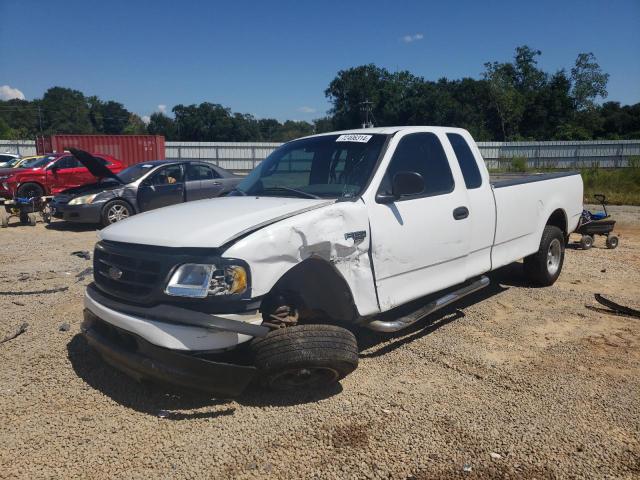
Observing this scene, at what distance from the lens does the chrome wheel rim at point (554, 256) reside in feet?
21.8

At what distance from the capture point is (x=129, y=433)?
325cm

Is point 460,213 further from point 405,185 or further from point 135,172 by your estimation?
point 135,172

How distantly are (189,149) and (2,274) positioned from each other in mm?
34571

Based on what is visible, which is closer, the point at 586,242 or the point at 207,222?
the point at 207,222

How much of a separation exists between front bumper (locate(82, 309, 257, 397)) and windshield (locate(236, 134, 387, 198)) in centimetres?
154

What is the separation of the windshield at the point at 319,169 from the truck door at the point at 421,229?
0.20 metres

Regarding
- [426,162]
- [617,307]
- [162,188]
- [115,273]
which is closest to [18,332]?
[115,273]

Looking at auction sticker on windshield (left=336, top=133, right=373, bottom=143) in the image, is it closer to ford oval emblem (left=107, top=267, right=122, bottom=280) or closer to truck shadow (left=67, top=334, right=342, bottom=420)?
truck shadow (left=67, top=334, right=342, bottom=420)

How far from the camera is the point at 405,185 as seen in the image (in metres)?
4.05

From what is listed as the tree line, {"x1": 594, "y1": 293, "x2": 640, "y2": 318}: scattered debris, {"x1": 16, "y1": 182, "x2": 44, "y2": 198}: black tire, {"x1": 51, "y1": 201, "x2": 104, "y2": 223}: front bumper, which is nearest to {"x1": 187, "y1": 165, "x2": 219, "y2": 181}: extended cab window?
{"x1": 51, "y1": 201, "x2": 104, "y2": 223}: front bumper

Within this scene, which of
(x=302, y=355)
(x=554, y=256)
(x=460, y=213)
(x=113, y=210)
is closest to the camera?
(x=302, y=355)

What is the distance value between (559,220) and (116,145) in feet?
86.9

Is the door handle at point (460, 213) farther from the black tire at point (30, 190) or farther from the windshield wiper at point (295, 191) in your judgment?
the black tire at point (30, 190)

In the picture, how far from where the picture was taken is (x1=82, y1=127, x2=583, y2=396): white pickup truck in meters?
3.17
